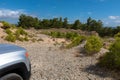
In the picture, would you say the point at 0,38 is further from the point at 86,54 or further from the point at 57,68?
the point at 57,68

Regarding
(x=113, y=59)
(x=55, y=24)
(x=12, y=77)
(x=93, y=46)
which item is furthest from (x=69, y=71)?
(x=55, y=24)

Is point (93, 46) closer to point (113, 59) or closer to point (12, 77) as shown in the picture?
point (113, 59)

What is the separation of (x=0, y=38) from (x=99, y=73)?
44.3 ft

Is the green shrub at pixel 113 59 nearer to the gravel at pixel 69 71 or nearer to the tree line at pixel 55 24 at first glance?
the gravel at pixel 69 71

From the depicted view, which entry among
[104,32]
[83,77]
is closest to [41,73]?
[83,77]

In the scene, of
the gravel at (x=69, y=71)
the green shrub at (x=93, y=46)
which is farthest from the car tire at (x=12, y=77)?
the green shrub at (x=93, y=46)

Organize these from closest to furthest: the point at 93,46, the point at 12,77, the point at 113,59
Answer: the point at 12,77 < the point at 113,59 < the point at 93,46

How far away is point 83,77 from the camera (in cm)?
724

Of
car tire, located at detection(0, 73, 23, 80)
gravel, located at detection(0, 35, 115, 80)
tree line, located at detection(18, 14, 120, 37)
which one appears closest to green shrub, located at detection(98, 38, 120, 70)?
gravel, located at detection(0, 35, 115, 80)

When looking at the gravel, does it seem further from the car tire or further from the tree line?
the tree line

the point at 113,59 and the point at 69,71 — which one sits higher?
the point at 113,59

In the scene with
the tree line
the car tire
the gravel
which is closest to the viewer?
the car tire

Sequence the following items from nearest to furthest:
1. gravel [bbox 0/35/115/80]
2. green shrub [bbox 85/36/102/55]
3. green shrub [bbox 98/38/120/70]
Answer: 1. gravel [bbox 0/35/115/80]
2. green shrub [bbox 98/38/120/70]
3. green shrub [bbox 85/36/102/55]

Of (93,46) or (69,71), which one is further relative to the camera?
(93,46)
